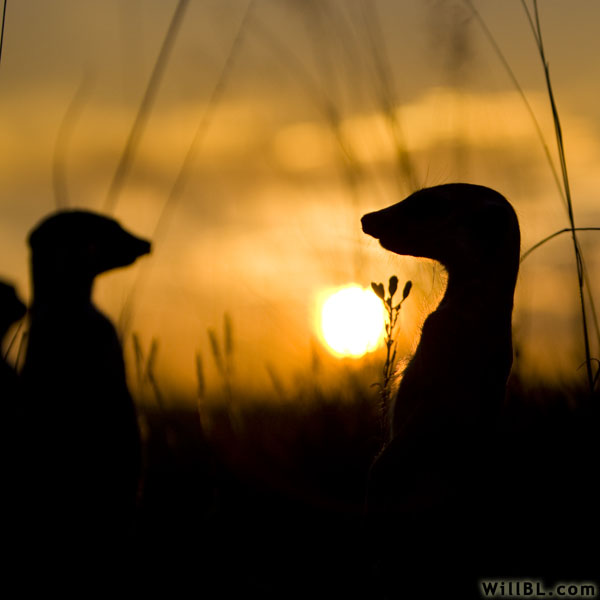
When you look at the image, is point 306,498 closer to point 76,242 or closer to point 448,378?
point 448,378

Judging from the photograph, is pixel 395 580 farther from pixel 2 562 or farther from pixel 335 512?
pixel 2 562

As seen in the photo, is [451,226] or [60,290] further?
[60,290]

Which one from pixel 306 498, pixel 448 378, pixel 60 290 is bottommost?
pixel 306 498

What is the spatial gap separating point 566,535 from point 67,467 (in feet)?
5.63

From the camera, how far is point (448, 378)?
290 cm

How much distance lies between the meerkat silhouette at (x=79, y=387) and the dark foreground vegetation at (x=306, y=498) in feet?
0.58

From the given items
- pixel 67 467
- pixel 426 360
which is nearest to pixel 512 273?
pixel 426 360

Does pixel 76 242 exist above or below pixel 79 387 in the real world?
above

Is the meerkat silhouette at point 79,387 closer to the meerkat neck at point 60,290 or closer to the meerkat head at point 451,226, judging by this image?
the meerkat neck at point 60,290

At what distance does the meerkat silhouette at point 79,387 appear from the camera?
10.6 feet

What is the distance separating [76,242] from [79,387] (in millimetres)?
566

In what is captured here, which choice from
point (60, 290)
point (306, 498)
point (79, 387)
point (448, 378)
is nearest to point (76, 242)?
point (60, 290)

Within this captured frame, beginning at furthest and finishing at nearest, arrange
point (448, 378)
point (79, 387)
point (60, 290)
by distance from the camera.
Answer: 1. point (60, 290)
2. point (79, 387)
3. point (448, 378)

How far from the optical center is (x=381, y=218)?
3.17m
